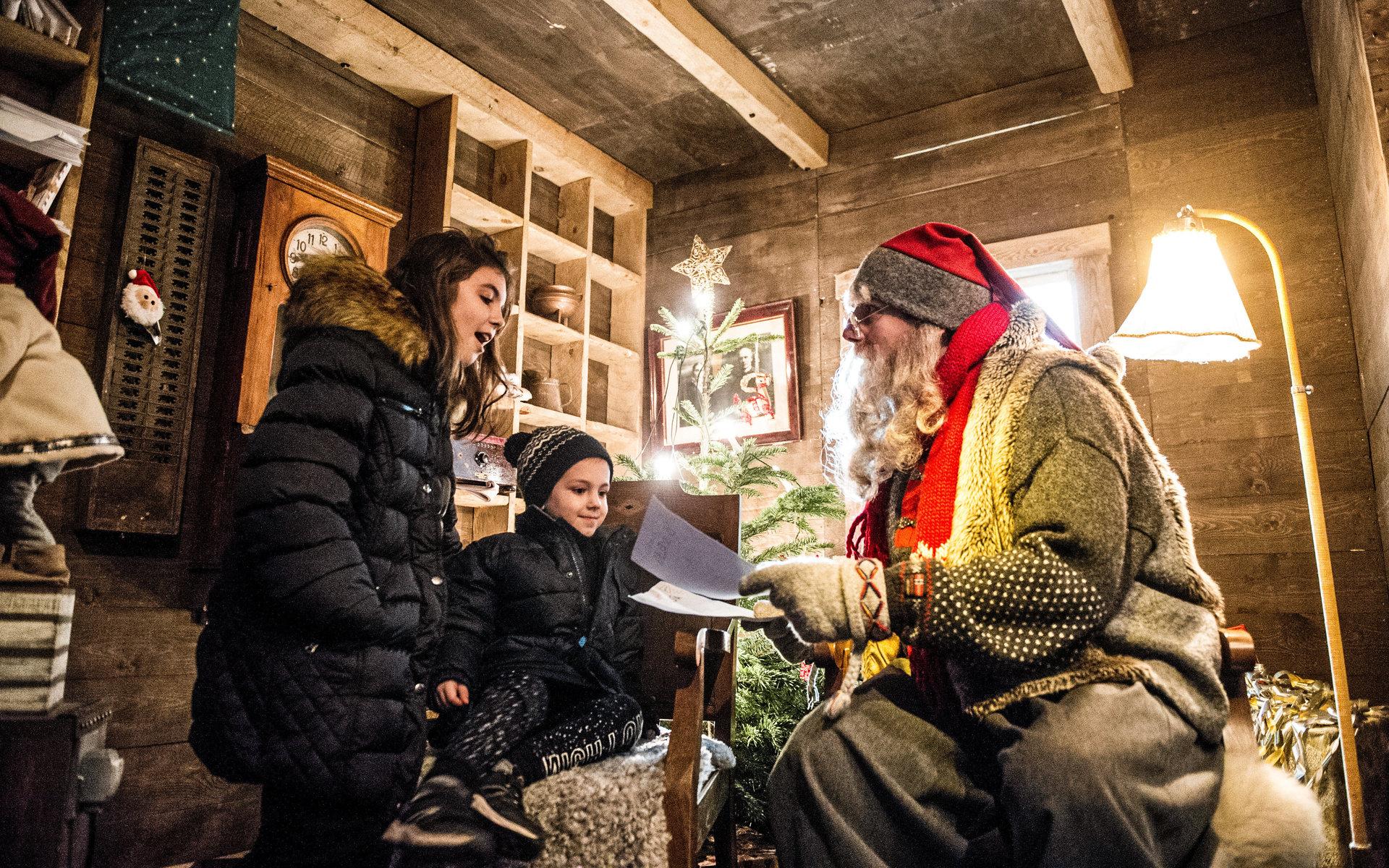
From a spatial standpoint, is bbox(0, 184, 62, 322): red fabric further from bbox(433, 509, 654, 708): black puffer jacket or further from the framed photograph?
the framed photograph

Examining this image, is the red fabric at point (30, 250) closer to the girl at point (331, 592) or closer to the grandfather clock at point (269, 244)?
the grandfather clock at point (269, 244)

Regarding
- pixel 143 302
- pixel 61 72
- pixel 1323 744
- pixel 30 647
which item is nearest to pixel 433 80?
pixel 61 72

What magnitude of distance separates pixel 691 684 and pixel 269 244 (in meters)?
2.21

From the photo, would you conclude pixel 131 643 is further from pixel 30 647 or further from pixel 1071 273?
pixel 1071 273

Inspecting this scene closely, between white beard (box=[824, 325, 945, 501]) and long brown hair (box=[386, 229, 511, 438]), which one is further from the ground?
long brown hair (box=[386, 229, 511, 438])

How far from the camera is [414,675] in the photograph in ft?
5.88

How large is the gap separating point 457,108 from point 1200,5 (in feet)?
9.83

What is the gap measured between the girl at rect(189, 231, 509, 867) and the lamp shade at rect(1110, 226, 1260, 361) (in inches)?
83.1

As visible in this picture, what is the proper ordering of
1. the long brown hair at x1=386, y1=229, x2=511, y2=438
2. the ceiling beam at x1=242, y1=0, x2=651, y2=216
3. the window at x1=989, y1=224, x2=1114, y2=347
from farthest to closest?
the window at x1=989, y1=224, x2=1114, y2=347 < the ceiling beam at x1=242, y1=0, x2=651, y2=216 < the long brown hair at x1=386, y1=229, x2=511, y2=438

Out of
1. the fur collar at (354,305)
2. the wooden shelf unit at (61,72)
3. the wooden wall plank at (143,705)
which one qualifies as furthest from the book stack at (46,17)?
the wooden wall plank at (143,705)

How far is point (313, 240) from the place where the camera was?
10.2 feet

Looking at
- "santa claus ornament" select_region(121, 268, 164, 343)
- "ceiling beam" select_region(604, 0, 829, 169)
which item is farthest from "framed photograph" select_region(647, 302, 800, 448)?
"santa claus ornament" select_region(121, 268, 164, 343)

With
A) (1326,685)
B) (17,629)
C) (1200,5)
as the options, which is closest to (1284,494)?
(1326,685)

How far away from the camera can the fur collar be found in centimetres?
179
